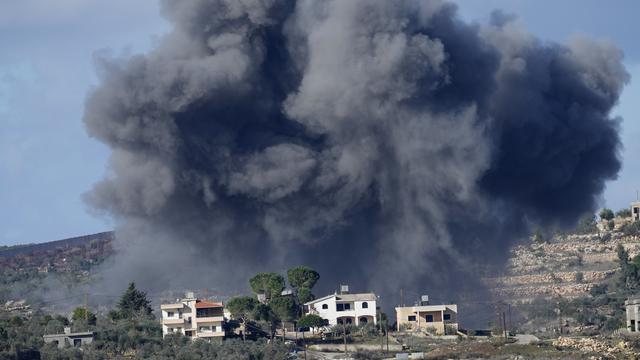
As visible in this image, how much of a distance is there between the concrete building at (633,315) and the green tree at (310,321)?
11114 mm

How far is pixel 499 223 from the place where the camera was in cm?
A: 6725

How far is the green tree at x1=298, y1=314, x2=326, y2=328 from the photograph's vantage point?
191 feet

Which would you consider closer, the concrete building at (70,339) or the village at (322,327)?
the village at (322,327)

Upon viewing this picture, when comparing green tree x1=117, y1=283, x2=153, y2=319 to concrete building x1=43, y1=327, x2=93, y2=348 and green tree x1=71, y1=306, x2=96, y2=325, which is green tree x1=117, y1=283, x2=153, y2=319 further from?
concrete building x1=43, y1=327, x2=93, y2=348

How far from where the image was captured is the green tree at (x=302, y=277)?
63031mm

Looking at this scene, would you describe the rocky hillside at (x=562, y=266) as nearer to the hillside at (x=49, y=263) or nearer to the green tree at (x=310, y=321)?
the green tree at (x=310, y=321)

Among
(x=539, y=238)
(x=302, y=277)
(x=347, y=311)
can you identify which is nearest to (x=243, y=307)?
(x=347, y=311)

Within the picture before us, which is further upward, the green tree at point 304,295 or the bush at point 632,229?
the bush at point 632,229

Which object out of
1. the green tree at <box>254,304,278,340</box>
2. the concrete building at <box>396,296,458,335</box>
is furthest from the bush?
the green tree at <box>254,304,278,340</box>

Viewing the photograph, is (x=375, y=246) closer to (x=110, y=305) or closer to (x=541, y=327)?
(x=541, y=327)

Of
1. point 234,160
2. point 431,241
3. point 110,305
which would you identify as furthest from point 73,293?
point 431,241

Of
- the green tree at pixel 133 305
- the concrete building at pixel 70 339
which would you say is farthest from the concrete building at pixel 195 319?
the concrete building at pixel 70 339

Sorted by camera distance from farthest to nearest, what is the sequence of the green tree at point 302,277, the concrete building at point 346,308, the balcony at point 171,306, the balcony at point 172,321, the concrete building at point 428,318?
the green tree at point 302,277 → the concrete building at point 346,308 → the concrete building at point 428,318 → the balcony at point 171,306 → the balcony at point 172,321

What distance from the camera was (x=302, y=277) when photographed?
63219mm
